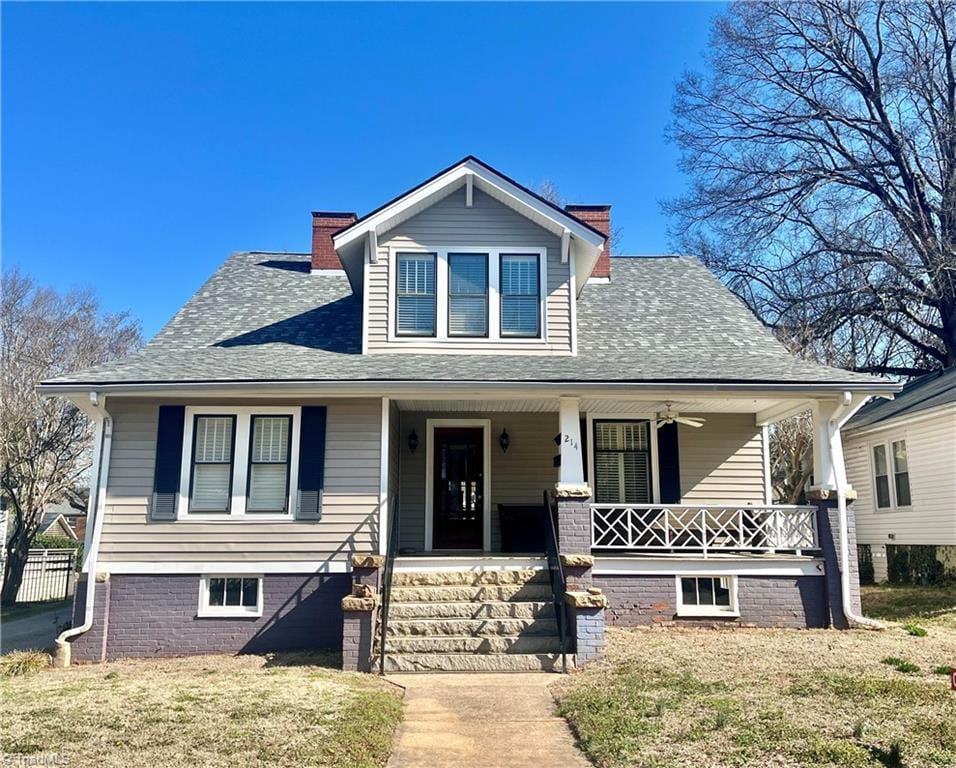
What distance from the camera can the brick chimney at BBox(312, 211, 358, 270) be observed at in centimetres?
1454

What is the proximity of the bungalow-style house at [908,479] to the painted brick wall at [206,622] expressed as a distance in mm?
11987

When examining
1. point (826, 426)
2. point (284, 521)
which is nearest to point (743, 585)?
point (826, 426)

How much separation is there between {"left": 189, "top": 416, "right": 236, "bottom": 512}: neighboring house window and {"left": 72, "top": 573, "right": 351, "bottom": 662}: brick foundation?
116 centimetres

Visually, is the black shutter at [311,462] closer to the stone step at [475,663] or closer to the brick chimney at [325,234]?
the stone step at [475,663]

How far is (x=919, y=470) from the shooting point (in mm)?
15578

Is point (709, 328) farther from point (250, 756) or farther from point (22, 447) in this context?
point (22, 447)

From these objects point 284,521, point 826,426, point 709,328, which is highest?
point 709,328

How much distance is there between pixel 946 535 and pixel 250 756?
14.3 metres

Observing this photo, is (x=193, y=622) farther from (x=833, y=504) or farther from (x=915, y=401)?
(x=915, y=401)

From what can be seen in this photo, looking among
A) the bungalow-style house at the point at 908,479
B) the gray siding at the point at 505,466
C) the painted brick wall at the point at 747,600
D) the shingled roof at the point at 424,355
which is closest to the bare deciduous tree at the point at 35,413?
the shingled roof at the point at 424,355

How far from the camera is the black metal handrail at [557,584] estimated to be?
28.4 feet

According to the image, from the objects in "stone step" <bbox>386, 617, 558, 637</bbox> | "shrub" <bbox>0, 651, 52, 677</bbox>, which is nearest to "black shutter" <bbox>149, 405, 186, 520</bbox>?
"shrub" <bbox>0, 651, 52, 677</bbox>

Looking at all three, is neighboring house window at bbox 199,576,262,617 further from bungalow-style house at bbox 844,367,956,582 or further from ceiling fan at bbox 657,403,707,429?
bungalow-style house at bbox 844,367,956,582

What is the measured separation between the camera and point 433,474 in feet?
41.4
